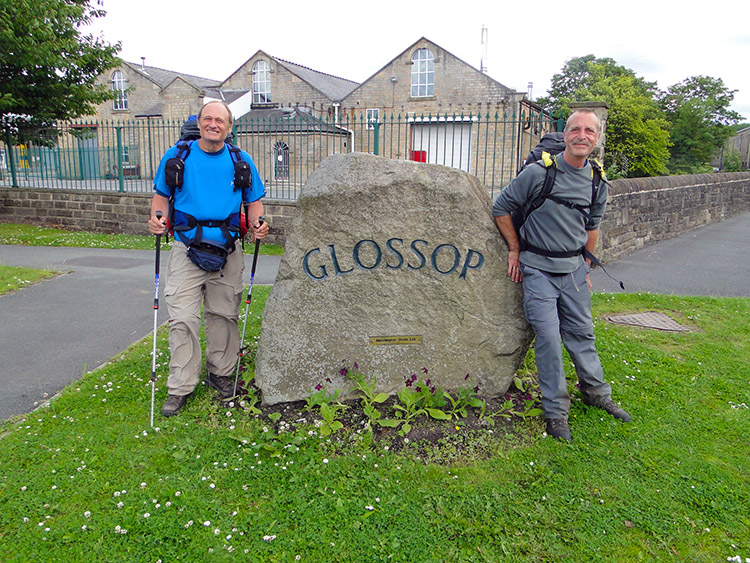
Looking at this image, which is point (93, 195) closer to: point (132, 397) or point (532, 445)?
point (132, 397)

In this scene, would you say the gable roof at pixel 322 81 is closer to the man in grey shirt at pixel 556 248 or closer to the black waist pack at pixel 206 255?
the black waist pack at pixel 206 255

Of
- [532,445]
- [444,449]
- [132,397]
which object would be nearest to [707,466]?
[532,445]

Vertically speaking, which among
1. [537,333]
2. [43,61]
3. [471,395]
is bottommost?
[471,395]

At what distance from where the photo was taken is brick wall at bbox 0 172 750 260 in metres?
10.3

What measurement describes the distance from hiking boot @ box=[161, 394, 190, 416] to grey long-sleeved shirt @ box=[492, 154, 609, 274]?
8.47 ft

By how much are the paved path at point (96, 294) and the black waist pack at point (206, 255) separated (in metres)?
1.43

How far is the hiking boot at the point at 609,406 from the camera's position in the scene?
3906 mm

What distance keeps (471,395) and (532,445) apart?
563 mm

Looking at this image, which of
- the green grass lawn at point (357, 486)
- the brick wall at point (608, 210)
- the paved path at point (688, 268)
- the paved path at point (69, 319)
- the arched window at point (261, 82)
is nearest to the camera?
the green grass lawn at point (357, 486)

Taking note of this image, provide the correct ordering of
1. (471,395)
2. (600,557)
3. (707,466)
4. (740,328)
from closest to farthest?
(600,557) → (707,466) → (471,395) → (740,328)

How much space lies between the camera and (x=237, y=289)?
4.12 meters

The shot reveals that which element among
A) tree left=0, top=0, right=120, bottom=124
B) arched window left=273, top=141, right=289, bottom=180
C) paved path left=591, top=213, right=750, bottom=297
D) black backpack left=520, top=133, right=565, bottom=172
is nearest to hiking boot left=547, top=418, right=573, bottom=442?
black backpack left=520, top=133, right=565, bottom=172

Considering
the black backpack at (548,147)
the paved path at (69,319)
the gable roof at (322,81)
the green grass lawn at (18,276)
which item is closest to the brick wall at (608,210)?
the paved path at (69,319)

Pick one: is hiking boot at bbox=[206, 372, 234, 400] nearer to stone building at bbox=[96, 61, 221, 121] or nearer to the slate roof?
the slate roof
